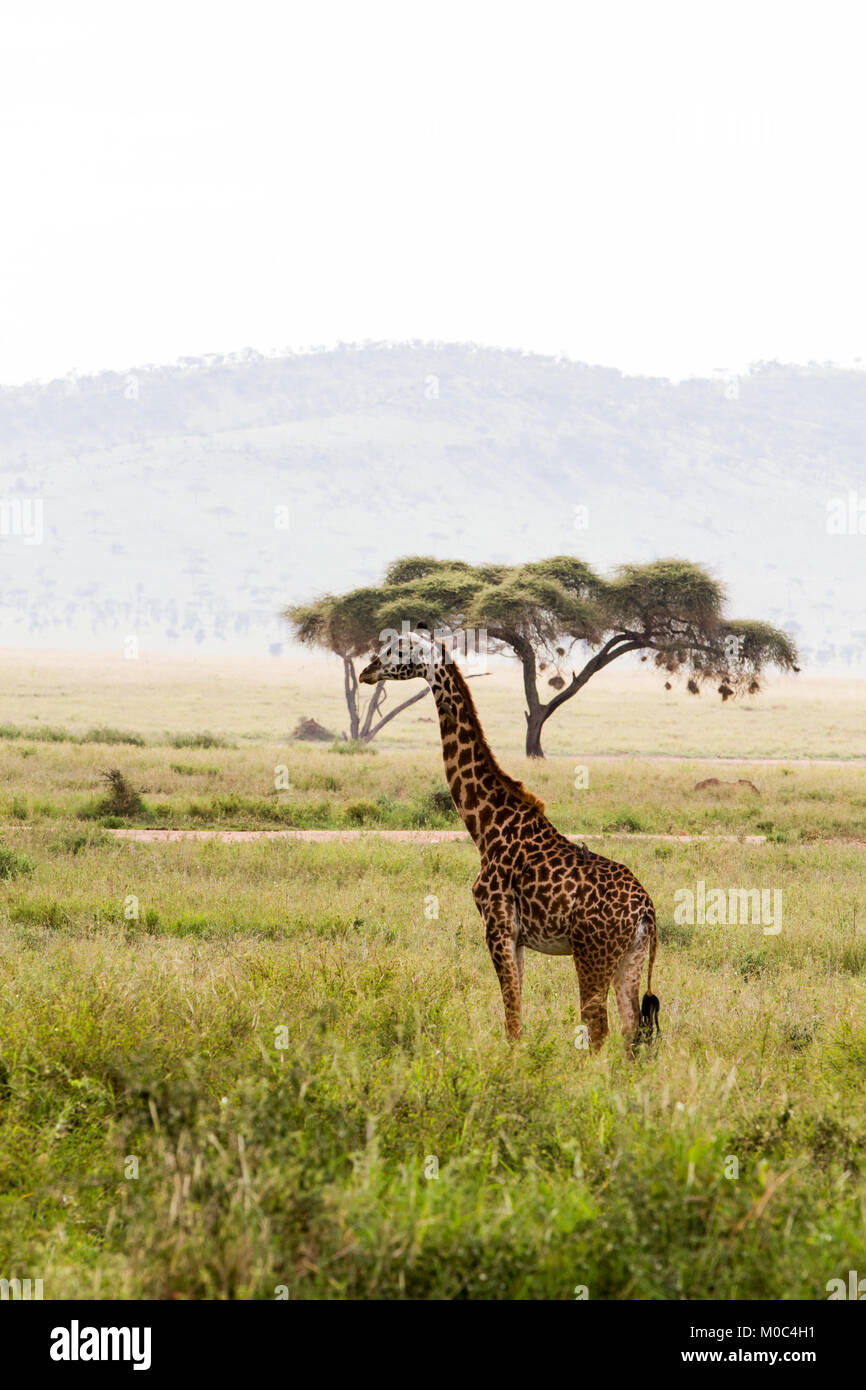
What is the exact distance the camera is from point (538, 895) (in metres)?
6.50

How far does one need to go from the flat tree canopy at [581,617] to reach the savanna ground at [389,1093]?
64.4 ft

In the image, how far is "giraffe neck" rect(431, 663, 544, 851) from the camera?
22.9 ft

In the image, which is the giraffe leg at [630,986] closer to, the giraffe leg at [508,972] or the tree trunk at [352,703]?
the giraffe leg at [508,972]

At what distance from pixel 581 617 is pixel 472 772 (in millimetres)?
27374

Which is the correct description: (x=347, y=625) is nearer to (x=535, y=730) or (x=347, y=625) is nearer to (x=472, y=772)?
(x=535, y=730)

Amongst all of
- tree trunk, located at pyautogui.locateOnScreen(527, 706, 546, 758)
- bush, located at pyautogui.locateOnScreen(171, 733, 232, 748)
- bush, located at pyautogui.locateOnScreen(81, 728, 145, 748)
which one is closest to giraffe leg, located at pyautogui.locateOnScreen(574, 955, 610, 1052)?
tree trunk, located at pyautogui.locateOnScreen(527, 706, 546, 758)

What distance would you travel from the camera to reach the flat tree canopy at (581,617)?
1335 inches

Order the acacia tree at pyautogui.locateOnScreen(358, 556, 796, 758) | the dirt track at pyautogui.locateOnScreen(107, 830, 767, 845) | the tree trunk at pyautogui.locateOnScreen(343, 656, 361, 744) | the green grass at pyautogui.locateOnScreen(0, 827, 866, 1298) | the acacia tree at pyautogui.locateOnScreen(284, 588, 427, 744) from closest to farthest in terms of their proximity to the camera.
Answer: the green grass at pyautogui.locateOnScreen(0, 827, 866, 1298) → the dirt track at pyautogui.locateOnScreen(107, 830, 767, 845) → the acacia tree at pyautogui.locateOnScreen(358, 556, 796, 758) → the acacia tree at pyautogui.locateOnScreen(284, 588, 427, 744) → the tree trunk at pyautogui.locateOnScreen(343, 656, 361, 744)

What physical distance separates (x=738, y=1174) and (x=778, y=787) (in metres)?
23.4

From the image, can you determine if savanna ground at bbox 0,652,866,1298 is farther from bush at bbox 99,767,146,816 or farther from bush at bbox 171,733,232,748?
bush at bbox 171,733,232,748

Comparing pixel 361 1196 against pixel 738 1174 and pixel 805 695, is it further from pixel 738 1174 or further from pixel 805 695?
pixel 805 695

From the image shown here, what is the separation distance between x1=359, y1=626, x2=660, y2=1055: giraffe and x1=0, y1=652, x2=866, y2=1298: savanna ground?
30 centimetres

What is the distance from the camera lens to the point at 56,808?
18875 mm
